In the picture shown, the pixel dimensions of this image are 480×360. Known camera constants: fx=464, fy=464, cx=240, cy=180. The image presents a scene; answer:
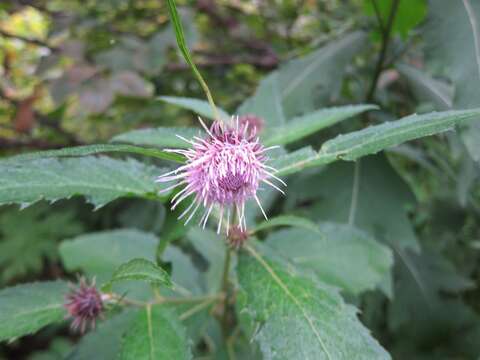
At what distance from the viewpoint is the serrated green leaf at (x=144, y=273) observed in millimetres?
530

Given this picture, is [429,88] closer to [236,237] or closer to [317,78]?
[317,78]

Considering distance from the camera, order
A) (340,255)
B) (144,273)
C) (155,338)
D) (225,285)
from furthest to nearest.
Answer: (340,255), (225,285), (155,338), (144,273)

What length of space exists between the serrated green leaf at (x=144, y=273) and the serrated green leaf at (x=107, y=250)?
0.61 meters

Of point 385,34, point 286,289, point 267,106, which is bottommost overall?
point 286,289

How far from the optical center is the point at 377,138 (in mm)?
623

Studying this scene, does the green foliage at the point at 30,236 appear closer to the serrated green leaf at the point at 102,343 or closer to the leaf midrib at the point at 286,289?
the serrated green leaf at the point at 102,343

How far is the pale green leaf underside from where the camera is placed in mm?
567

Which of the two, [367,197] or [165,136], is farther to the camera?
[367,197]

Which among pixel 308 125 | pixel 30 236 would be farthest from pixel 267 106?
pixel 30 236

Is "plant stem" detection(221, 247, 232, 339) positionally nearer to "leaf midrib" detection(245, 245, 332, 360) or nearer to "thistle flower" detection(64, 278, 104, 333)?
"leaf midrib" detection(245, 245, 332, 360)

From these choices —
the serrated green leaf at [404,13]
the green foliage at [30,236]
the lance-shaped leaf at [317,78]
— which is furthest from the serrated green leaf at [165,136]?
the green foliage at [30,236]

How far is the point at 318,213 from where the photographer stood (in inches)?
53.6

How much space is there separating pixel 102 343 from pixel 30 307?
0.73 feet

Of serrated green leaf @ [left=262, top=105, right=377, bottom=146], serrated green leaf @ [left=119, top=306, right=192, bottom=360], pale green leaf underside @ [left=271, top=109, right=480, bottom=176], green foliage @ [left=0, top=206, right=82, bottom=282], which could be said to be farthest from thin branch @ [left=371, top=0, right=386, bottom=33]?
green foliage @ [left=0, top=206, right=82, bottom=282]
